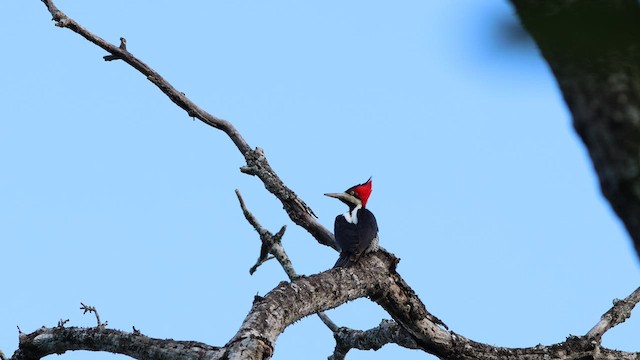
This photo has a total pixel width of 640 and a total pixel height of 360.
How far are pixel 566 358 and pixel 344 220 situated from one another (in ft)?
6.69

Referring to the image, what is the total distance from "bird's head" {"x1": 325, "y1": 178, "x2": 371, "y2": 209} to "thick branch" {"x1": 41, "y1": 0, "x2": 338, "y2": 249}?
191 cm

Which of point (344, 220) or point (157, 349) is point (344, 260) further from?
point (157, 349)

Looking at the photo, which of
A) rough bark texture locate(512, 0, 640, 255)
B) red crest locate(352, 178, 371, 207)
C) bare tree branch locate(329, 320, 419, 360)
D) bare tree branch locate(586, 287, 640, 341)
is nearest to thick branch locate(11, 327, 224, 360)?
bare tree branch locate(329, 320, 419, 360)

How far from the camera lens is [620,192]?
1143 millimetres

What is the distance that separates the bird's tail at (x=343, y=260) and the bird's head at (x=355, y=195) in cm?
225

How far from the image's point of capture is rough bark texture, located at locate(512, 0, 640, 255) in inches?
44.2

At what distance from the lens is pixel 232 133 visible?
18.0ft

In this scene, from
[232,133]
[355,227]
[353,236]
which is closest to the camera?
[353,236]

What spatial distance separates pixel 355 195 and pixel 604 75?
6.39m

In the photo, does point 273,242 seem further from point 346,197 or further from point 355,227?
point 346,197

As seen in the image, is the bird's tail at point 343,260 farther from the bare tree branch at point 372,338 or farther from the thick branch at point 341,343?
the bare tree branch at point 372,338

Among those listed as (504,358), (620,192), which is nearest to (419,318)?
(504,358)

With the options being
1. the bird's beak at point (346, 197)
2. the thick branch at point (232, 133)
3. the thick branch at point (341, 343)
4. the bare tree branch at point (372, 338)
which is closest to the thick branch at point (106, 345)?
the thick branch at point (341, 343)

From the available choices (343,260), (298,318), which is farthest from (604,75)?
(343,260)
